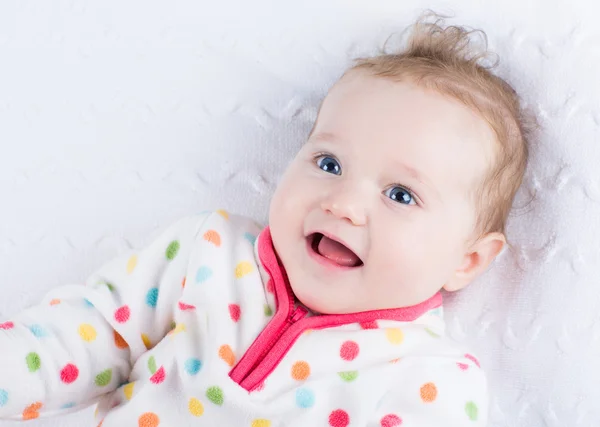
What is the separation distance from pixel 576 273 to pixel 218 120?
0.69 m

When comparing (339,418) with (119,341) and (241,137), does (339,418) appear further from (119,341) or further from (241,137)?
(241,137)

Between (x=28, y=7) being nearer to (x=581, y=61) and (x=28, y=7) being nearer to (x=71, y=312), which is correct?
(x=71, y=312)

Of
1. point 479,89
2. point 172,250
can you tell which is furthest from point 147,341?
point 479,89

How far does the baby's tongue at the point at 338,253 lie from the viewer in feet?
4.07

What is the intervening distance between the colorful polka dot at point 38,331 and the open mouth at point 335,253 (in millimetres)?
416

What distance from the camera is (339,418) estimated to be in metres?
1.20

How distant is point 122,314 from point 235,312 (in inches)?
6.9

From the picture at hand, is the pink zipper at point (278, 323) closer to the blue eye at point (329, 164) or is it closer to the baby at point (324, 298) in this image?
the baby at point (324, 298)

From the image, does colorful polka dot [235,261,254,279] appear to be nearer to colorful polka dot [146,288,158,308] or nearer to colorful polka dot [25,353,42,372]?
colorful polka dot [146,288,158,308]

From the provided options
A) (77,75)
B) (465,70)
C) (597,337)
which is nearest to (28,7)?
(77,75)

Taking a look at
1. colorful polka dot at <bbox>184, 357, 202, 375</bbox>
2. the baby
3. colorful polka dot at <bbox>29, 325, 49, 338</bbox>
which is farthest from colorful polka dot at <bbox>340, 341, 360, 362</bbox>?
colorful polka dot at <bbox>29, 325, 49, 338</bbox>

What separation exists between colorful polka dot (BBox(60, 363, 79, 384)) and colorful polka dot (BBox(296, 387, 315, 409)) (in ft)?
1.11

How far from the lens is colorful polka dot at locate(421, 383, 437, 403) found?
1.20 metres

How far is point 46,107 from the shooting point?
1.60m
